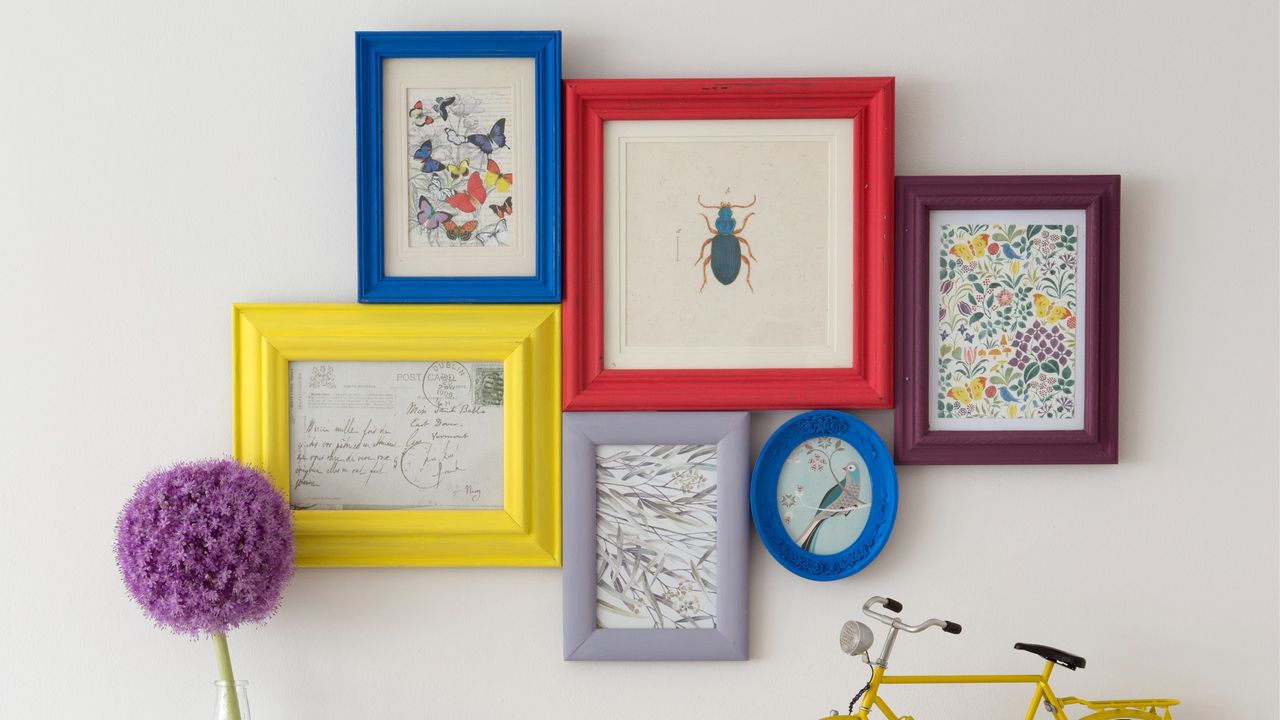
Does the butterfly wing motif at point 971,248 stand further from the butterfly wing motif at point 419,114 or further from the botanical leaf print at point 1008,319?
the butterfly wing motif at point 419,114

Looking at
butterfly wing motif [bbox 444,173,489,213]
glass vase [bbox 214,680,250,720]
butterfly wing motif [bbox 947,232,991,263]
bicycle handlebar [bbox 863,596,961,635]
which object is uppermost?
butterfly wing motif [bbox 444,173,489,213]

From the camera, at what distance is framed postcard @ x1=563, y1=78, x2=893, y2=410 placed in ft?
3.76

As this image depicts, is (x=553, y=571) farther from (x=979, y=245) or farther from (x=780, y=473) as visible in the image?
(x=979, y=245)

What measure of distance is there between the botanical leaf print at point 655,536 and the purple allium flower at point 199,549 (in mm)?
418

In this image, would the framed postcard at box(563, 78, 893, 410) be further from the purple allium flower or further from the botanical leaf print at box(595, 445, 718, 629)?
the purple allium flower

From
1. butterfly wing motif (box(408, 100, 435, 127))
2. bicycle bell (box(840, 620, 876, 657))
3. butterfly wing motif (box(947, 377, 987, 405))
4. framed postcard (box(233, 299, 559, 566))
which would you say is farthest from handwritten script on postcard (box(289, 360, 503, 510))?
butterfly wing motif (box(947, 377, 987, 405))

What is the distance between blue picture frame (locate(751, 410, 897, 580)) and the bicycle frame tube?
14cm

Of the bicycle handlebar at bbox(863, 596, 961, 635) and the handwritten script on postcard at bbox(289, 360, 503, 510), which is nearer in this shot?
the bicycle handlebar at bbox(863, 596, 961, 635)

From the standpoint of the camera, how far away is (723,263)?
45.4 inches

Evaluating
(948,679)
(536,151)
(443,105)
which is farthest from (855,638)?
(443,105)

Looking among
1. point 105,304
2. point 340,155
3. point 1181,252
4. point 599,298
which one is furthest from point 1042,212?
point 105,304

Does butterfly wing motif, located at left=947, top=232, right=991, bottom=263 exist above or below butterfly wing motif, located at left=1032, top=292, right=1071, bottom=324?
above

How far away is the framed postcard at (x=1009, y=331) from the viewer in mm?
1149

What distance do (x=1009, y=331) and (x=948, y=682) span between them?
461 millimetres
